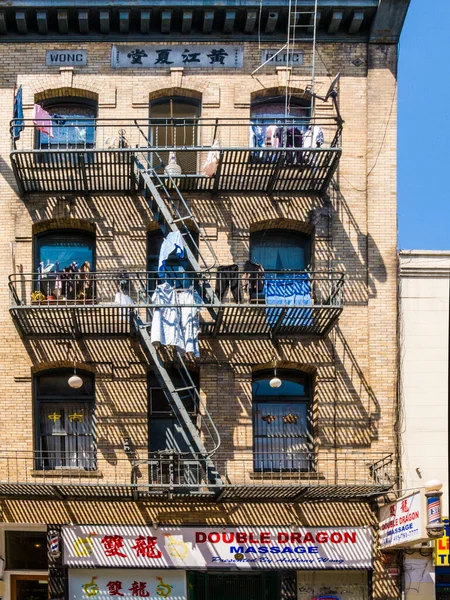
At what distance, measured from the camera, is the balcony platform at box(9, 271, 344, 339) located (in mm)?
17859

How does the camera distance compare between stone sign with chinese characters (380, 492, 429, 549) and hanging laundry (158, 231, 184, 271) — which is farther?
hanging laundry (158, 231, 184, 271)

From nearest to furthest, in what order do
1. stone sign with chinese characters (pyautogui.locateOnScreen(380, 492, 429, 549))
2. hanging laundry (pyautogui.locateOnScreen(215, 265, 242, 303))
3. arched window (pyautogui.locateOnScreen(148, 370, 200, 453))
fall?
stone sign with chinese characters (pyautogui.locateOnScreen(380, 492, 429, 549)), hanging laundry (pyautogui.locateOnScreen(215, 265, 242, 303)), arched window (pyautogui.locateOnScreen(148, 370, 200, 453))

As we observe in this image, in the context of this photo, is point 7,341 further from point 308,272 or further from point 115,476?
point 308,272

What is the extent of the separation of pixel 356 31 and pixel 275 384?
8.17 metres

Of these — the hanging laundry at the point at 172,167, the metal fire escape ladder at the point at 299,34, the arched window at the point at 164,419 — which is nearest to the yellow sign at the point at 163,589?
the arched window at the point at 164,419

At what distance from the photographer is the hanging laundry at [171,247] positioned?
1770cm

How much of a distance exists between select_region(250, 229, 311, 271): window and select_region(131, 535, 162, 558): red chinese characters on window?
6233 millimetres

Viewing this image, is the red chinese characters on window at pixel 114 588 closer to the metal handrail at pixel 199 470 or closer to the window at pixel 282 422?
the metal handrail at pixel 199 470

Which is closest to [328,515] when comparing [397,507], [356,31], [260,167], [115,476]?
[397,507]

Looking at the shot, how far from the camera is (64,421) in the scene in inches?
744

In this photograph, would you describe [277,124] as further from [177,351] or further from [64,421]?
[64,421]

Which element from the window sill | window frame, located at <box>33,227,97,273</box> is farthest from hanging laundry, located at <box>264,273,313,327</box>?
the window sill

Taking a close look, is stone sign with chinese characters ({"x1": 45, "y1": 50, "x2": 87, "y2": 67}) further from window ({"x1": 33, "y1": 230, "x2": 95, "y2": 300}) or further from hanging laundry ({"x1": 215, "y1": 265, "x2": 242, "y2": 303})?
hanging laundry ({"x1": 215, "y1": 265, "x2": 242, "y2": 303})

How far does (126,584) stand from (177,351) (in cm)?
483
